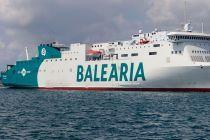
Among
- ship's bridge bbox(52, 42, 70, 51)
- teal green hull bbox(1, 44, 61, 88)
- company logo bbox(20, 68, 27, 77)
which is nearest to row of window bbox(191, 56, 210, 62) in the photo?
teal green hull bbox(1, 44, 61, 88)

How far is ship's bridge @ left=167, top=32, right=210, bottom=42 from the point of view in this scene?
51147 mm

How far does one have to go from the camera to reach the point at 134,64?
5372cm

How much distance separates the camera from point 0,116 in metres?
29.0

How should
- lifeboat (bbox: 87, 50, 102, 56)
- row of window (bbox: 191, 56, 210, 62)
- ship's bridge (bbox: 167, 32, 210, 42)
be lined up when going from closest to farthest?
row of window (bbox: 191, 56, 210, 62) < ship's bridge (bbox: 167, 32, 210, 42) < lifeboat (bbox: 87, 50, 102, 56)

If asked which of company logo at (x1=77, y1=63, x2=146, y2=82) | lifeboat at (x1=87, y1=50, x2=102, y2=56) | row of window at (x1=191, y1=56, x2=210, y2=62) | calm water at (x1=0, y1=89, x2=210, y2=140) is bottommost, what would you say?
calm water at (x1=0, y1=89, x2=210, y2=140)

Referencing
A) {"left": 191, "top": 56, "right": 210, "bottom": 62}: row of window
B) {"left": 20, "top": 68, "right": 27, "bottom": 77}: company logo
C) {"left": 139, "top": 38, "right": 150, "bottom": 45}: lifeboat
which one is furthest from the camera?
{"left": 20, "top": 68, "right": 27, "bottom": 77}: company logo

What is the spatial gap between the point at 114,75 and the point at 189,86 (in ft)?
37.1

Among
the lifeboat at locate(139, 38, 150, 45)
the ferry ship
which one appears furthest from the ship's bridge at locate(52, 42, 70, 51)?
the lifeboat at locate(139, 38, 150, 45)

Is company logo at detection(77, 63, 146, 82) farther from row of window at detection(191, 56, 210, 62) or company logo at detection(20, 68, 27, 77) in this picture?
company logo at detection(20, 68, 27, 77)

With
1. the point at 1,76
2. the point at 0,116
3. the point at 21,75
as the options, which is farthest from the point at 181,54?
the point at 1,76

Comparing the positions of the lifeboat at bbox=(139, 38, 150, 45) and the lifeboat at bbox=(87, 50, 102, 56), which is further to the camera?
the lifeboat at bbox=(87, 50, 102, 56)

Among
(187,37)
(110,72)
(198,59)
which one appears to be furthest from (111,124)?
(110,72)

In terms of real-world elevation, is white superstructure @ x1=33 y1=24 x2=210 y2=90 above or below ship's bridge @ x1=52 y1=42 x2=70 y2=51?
below

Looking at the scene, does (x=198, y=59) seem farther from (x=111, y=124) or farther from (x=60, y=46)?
(x=111, y=124)
